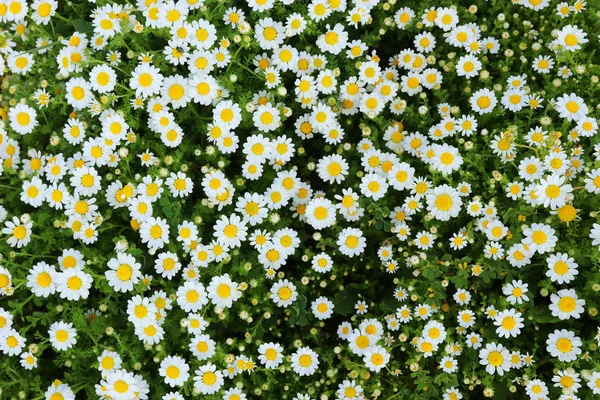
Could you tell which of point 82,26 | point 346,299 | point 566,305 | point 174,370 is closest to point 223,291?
point 174,370

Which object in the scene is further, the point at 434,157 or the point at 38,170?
the point at 38,170

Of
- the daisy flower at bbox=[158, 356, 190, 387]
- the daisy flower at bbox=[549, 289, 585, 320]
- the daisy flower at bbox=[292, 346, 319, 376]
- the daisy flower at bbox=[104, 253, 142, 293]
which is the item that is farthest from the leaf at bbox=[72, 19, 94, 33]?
the daisy flower at bbox=[549, 289, 585, 320]

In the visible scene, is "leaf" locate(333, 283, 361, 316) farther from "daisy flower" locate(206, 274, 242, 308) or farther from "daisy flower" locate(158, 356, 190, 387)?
"daisy flower" locate(158, 356, 190, 387)

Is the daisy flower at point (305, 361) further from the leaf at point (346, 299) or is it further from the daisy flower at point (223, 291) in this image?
the daisy flower at point (223, 291)

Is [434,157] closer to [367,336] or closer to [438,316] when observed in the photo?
[438,316]

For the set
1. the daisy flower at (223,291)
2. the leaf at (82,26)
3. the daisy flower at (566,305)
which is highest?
the leaf at (82,26)

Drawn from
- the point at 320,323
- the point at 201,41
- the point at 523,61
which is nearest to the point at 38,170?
the point at 201,41

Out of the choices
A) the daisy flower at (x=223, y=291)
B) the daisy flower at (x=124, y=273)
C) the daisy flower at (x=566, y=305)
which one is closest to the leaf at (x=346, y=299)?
the daisy flower at (x=223, y=291)

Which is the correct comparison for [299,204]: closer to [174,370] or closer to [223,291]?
[223,291]
